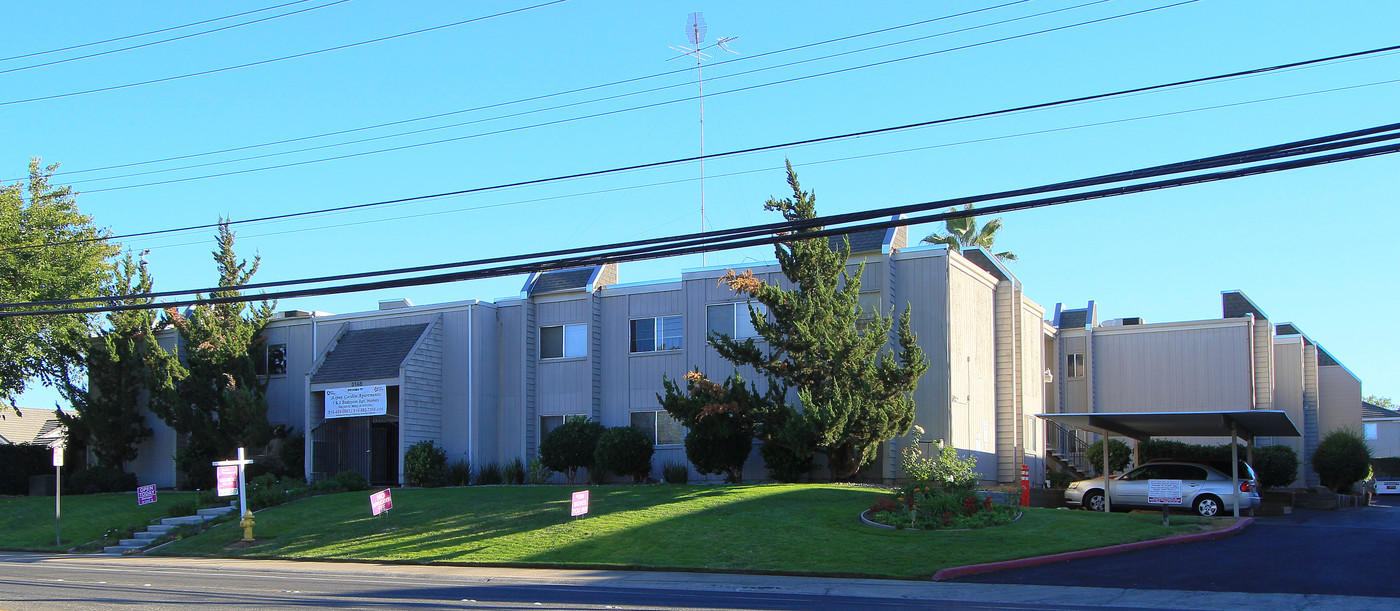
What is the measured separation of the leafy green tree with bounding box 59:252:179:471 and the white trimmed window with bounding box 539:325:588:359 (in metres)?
13.2

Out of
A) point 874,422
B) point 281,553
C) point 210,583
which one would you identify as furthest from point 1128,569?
point 281,553

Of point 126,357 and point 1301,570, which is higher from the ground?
point 126,357

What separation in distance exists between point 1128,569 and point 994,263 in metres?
15.8

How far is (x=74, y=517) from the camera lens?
94.5ft

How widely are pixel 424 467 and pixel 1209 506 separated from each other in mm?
19570

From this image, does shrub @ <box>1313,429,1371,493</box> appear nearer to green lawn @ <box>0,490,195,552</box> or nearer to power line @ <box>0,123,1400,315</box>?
power line @ <box>0,123,1400,315</box>

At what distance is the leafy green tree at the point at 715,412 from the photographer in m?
24.7

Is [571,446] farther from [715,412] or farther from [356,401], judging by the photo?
[356,401]

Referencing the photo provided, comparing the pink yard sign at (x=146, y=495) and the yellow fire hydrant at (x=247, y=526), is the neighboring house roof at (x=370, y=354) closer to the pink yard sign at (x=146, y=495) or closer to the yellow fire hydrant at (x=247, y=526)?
the pink yard sign at (x=146, y=495)

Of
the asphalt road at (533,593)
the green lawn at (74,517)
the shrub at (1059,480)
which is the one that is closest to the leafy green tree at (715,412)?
the asphalt road at (533,593)

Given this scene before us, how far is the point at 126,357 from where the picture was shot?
35.7 m

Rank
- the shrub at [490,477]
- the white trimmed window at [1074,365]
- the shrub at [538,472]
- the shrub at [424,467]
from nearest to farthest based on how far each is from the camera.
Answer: the shrub at [538,472]
the shrub at [424,467]
the shrub at [490,477]
the white trimmed window at [1074,365]

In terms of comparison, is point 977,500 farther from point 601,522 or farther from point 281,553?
point 281,553

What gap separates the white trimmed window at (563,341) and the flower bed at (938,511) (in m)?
12.4
